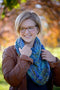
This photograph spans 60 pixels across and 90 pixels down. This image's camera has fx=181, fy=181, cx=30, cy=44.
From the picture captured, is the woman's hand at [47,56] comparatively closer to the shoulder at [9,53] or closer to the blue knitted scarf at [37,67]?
the blue knitted scarf at [37,67]

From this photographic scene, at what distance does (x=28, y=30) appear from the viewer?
58.7 inches

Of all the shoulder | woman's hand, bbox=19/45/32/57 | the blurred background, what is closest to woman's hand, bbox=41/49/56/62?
woman's hand, bbox=19/45/32/57

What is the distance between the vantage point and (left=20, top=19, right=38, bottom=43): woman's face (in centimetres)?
148

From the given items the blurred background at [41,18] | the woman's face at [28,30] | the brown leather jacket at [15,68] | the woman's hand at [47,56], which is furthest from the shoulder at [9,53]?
the blurred background at [41,18]

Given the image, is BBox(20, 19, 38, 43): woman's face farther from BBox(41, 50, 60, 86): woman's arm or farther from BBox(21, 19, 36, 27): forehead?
BBox(41, 50, 60, 86): woman's arm

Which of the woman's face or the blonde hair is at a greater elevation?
the blonde hair

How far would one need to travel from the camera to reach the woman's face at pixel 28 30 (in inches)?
58.2

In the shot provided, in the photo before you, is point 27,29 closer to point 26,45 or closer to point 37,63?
point 26,45

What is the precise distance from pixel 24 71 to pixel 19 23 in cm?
39

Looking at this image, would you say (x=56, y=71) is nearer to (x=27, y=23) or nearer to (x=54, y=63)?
(x=54, y=63)

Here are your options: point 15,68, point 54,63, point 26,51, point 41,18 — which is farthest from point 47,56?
point 41,18

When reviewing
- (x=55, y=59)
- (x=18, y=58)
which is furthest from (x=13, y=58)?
(x=55, y=59)

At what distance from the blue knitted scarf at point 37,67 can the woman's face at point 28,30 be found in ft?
0.20

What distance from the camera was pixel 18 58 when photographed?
147 centimetres
